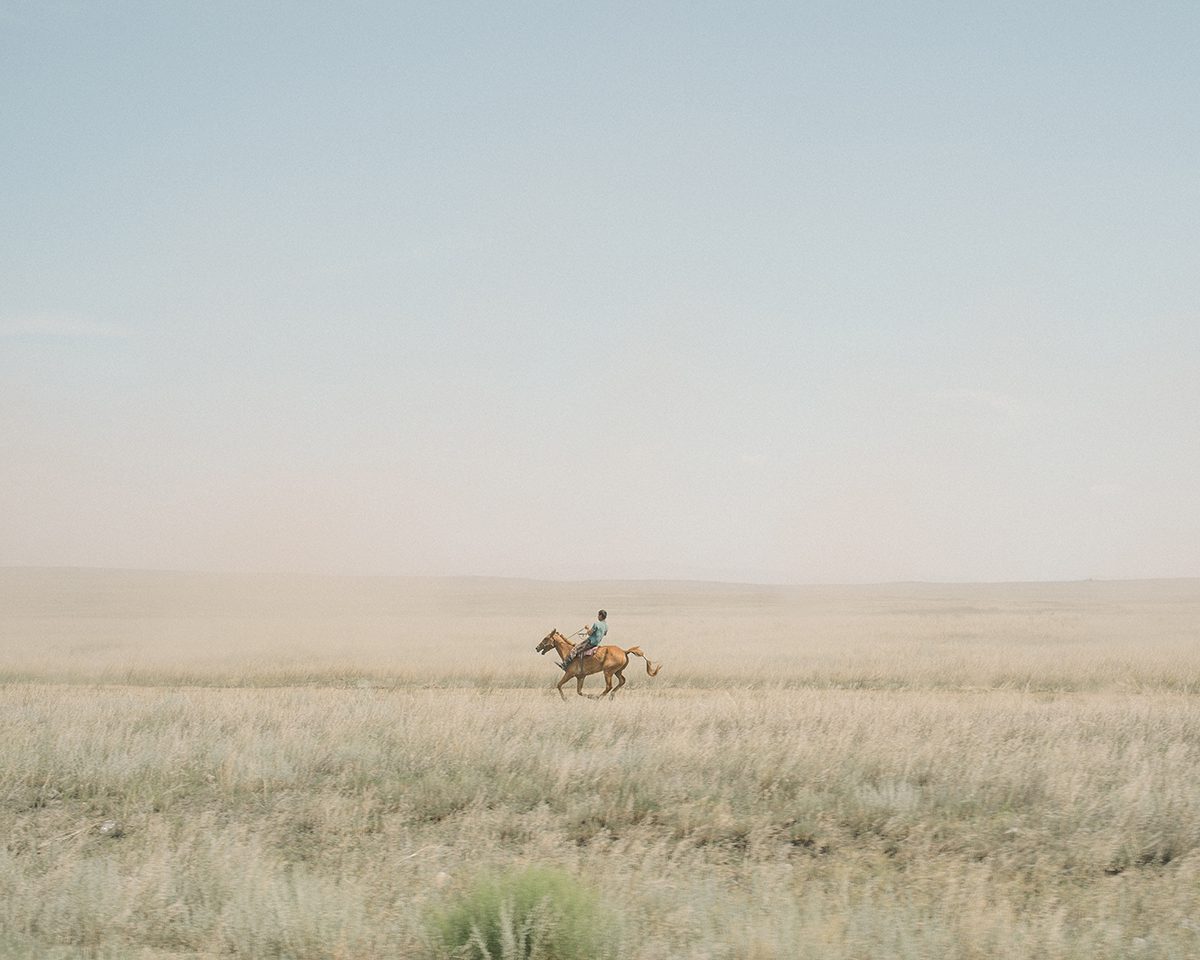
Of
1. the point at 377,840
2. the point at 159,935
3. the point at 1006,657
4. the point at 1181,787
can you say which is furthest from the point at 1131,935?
the point at 1006,657

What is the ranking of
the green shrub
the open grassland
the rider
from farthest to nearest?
the rider, the open grassland, the green shrub

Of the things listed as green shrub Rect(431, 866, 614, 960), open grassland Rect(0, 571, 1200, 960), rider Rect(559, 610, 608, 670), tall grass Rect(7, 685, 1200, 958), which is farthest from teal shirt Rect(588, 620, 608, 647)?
green shrub Rect(431, 866, 614, 960)

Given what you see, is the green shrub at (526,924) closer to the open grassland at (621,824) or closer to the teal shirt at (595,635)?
the open grassland at (621,824)

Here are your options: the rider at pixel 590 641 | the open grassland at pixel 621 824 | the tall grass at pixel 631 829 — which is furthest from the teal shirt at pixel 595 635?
the tall grass at pixel 631 829

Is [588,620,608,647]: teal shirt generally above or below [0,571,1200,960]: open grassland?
above

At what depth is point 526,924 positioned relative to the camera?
5.91m

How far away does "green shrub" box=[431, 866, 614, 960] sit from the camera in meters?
5.86

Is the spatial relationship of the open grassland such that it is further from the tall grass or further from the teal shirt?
the teal shirt

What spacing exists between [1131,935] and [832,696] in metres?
14.5

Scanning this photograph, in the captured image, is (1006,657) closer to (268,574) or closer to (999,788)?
(999,788)

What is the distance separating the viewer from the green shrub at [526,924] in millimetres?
5855

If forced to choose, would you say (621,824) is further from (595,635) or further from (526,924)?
(595,635)

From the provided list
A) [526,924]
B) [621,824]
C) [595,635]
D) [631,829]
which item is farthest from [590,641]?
[526,924]

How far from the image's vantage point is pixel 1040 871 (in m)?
8.02
